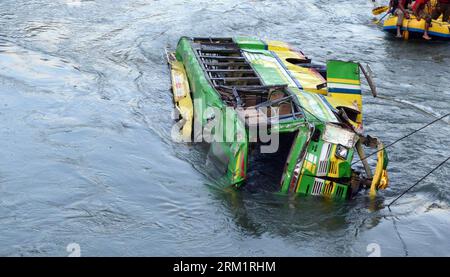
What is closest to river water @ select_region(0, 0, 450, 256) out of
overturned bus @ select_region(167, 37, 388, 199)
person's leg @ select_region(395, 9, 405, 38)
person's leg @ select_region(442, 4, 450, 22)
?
person's leg @ select_region(395, 9, 405, 38)

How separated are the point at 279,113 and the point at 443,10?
1213 cm

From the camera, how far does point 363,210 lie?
35.7ft

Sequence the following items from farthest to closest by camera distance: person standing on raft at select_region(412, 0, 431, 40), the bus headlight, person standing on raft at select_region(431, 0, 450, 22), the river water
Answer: person standing on raft at select_region(431, 0, 450, 22), person standing on raft at select_region(412, 0, 431, 40), the bus headlight, the river water

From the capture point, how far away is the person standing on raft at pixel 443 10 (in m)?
21.5

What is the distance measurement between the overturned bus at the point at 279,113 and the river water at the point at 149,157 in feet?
1.65

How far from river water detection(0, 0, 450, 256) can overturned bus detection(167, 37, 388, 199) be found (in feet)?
1.65

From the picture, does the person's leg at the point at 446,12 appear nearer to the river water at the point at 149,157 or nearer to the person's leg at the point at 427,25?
the person's leg at the point at 427,25

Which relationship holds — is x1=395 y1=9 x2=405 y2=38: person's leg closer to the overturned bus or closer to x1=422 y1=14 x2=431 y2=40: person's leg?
x1=422 y1=14 x2=431 y2=40: person's leg

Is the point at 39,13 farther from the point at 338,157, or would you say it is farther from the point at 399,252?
the point at 399,252

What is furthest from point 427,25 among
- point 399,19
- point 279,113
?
point 279,113

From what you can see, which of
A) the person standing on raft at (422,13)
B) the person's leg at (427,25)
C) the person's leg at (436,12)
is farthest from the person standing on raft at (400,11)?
the person's leg at (436,12)

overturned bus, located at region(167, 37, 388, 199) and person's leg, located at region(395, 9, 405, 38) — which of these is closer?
overturned bus, located at region(167, 37, 388, 199)

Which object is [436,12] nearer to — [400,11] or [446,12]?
[446,12]

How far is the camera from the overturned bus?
10523 millimetres
